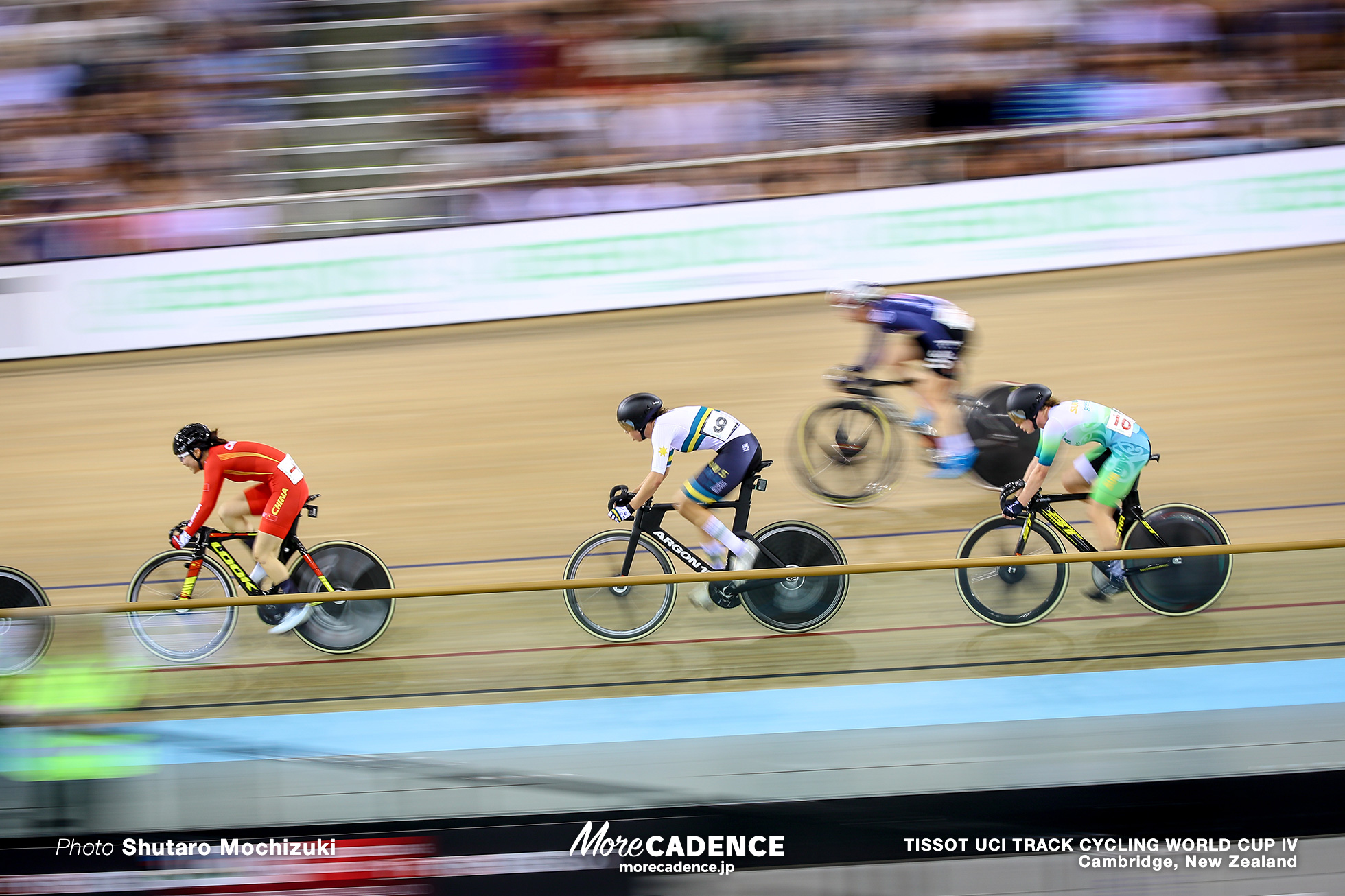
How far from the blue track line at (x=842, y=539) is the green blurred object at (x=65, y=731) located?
3.10 m

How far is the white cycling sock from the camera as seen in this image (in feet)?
16.8

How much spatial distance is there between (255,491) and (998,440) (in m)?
3.71

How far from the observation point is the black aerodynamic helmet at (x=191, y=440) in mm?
5547

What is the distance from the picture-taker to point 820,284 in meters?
7.54

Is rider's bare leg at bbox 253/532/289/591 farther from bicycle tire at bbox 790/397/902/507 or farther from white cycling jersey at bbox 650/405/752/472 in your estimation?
bicycle tire at bbox 790/397/902/507

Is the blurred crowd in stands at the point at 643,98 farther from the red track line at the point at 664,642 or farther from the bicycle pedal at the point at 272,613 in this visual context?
the red track line at the point at 664,642

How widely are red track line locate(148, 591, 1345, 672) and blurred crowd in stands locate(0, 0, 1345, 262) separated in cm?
442

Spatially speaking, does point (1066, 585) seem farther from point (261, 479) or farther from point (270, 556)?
point (261, 479)

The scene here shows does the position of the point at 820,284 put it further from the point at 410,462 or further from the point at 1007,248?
the point at 410,462

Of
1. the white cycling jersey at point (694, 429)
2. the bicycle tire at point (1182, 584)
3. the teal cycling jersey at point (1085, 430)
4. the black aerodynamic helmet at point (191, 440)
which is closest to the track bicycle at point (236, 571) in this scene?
the black aerodynamic helmet at point (191, 440)

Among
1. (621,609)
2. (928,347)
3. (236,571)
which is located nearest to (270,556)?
(236,571)

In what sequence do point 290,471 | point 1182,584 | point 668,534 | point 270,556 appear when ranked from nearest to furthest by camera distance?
point 1182,584
point 668,534
point 270,556
point 290,471

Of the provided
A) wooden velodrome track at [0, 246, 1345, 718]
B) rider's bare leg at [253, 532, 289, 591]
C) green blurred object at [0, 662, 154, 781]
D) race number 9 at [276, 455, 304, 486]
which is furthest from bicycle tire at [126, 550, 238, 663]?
wooden velodrome track at [0, 246, 1345, 718]

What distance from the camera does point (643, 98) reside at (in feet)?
26.1
